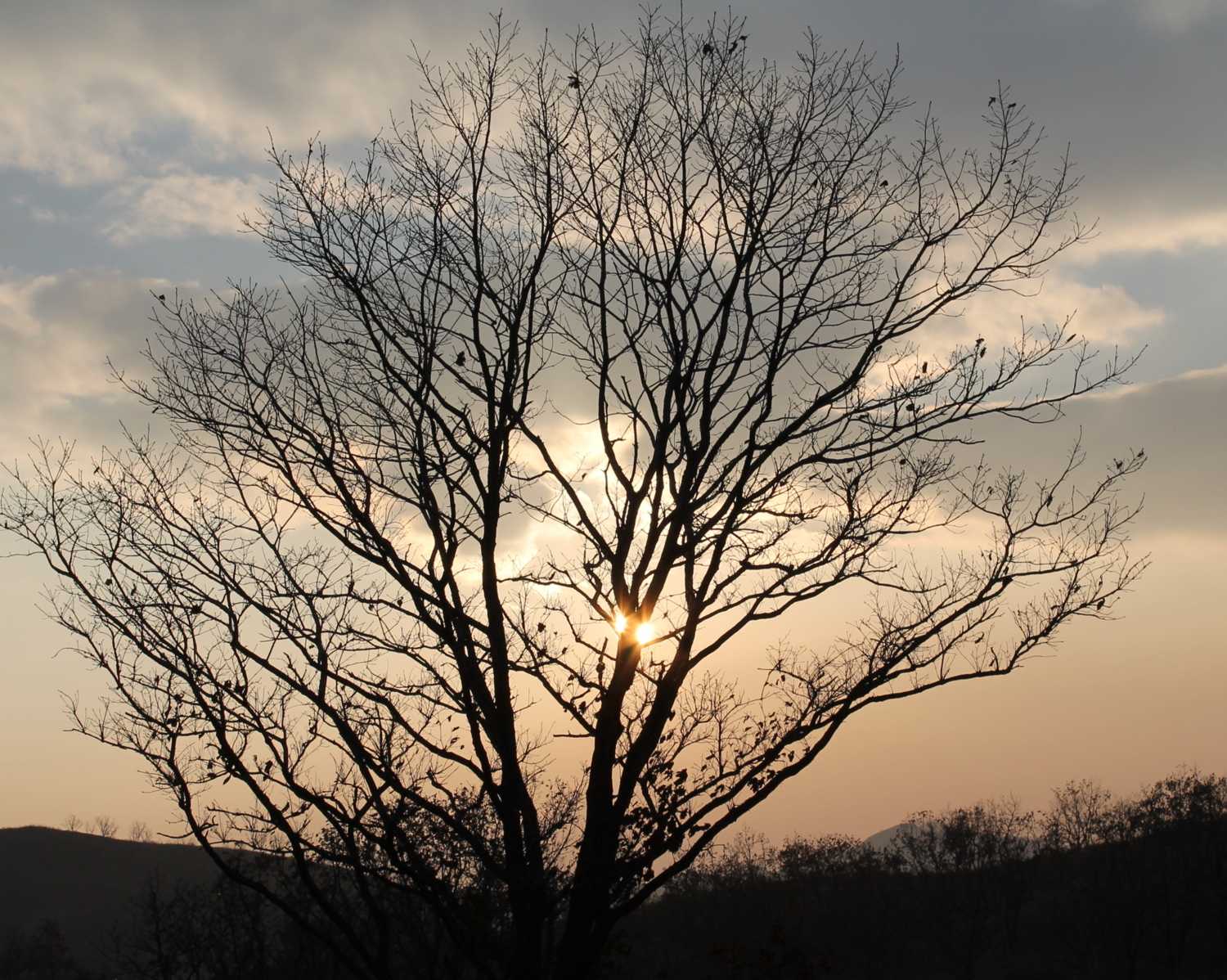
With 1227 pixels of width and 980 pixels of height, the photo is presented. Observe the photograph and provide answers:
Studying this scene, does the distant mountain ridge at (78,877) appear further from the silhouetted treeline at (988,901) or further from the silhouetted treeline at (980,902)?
the silhouetted treeline at (988,901)

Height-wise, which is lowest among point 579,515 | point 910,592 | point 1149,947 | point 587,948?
point 1149,947

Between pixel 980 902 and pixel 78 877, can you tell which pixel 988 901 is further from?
pixel 78 877

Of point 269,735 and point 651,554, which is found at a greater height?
point 651,554

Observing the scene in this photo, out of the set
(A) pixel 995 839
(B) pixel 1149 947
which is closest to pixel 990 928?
(A) pixel 995 839

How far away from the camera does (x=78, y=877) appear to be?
10325cm

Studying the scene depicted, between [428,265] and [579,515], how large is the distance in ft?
7.47

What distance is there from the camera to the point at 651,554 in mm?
7078

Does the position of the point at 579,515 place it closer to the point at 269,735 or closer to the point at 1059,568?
the point at 269,735

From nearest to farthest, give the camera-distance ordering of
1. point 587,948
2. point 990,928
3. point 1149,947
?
point 587,948 < point 1149,947 < point 990,928

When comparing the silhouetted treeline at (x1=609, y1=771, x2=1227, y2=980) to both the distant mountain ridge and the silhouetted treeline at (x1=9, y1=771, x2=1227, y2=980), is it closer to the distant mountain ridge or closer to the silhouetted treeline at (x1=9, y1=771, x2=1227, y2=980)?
the silhouetted treeline at (x1=9, y1=771, x2=1227, y2=980)

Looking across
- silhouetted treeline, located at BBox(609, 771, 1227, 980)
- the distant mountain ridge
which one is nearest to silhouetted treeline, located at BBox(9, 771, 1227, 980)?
silhouetted treeline, located at BBox(609, 771, 1227, 980)

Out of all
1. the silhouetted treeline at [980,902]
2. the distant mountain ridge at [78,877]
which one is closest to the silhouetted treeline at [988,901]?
the silhouetted treeline at [980,902]

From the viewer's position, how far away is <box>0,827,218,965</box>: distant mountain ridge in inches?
3622

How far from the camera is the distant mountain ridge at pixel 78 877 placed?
92.0m
